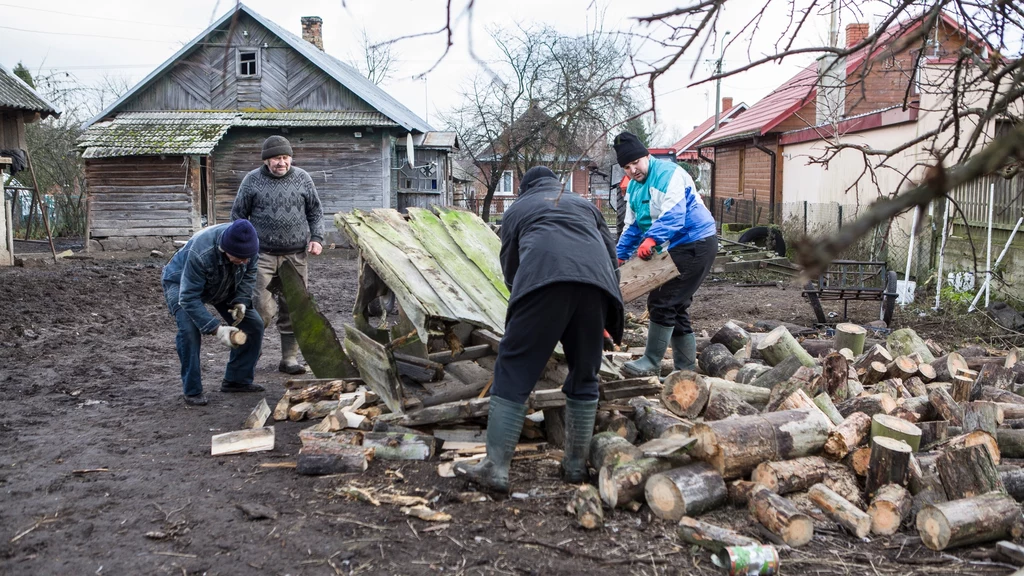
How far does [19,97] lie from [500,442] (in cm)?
1875

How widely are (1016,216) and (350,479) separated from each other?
29.4 ft

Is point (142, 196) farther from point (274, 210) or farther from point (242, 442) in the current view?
point (242, 442)

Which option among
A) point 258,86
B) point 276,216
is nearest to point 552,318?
point 276,216

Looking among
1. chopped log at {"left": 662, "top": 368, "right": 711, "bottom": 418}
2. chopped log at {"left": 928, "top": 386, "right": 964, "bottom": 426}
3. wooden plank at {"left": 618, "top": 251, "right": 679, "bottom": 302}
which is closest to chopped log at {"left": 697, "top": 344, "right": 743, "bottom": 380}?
wooden plank at {"left": 618, "top": 251, "right": 679, "bottom": 302}

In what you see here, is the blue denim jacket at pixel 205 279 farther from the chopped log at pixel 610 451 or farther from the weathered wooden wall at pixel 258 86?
the weathered wooden wall at pixel 258 86

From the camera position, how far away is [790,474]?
12.2ft

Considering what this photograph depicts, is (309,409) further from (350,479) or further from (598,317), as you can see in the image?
(598,317)

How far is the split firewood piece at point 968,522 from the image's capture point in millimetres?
3279

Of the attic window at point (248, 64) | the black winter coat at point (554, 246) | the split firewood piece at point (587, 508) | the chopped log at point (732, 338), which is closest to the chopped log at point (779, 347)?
the chopped log at point (732, 338)

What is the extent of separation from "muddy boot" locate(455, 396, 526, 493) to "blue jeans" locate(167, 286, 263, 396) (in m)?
2.58

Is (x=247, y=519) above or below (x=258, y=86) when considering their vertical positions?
below

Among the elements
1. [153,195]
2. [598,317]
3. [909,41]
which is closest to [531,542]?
[598,317]

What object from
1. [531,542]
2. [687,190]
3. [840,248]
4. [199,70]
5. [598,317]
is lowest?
[531,542]

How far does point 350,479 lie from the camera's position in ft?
13.3
